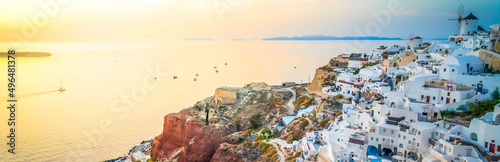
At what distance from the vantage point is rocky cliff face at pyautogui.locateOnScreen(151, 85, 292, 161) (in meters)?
22.3

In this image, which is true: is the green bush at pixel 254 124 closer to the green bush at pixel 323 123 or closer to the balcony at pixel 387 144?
the green bush at pixel 323 123

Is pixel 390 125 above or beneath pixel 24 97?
above

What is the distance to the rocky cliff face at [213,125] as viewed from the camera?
22281mm

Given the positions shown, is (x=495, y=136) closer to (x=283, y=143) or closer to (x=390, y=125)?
(x=390, y=125)

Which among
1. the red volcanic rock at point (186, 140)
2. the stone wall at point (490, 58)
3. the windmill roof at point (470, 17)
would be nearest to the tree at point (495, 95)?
the stone wall at point (490, 58)

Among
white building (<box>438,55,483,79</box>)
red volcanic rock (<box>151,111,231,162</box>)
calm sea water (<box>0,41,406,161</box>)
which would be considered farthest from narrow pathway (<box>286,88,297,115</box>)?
calm sea water (<box>0,41,406,161</box>)

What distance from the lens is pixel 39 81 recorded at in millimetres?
52875

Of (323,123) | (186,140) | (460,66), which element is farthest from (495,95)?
(186,140)

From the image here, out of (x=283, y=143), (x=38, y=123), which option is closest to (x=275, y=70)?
(x=38, y=123)

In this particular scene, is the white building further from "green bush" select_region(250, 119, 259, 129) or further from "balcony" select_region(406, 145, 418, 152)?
"green bush" select_region(250, 119, 259, 129)

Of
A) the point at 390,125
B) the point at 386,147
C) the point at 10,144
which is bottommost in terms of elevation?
the point at 10,144

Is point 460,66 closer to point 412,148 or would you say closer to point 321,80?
point 412,148

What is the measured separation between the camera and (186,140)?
77.6 ft

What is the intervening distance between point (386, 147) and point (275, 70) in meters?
54.9
